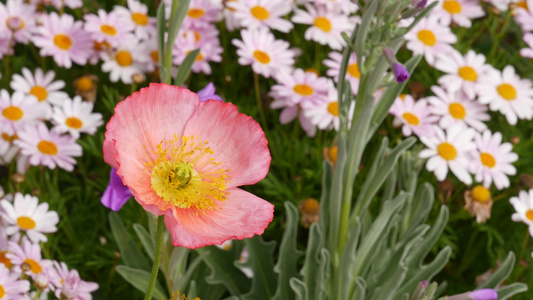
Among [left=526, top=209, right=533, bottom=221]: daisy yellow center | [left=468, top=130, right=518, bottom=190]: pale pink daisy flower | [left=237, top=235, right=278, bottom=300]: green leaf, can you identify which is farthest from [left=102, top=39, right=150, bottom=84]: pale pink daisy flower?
[left=526, top=209, right=533, bottom=221]: daisy yellow center

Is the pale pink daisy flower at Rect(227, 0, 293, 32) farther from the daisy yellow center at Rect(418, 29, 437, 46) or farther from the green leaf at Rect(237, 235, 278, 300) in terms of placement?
the green leaf at Rect(237, 235, 278, 300)

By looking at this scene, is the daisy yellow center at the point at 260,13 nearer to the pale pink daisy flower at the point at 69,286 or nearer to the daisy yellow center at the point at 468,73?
the daisy yellow center at the point at 468,73

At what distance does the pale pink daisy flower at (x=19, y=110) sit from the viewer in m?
1.21

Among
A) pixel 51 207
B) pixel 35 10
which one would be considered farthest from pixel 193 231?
pixel 35 10

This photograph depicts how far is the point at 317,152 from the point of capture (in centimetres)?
130

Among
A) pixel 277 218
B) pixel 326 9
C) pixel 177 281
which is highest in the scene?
pixel 326 9

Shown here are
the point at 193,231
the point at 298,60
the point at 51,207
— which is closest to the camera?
the point at 193,231

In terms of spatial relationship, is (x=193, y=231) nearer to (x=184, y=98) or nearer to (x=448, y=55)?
(x=184, y=98)

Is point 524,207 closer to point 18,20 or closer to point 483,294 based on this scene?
point 483,294

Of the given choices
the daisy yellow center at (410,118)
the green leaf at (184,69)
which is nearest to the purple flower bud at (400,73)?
the green leaf at (184,69)

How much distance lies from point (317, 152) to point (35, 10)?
2.29 ft

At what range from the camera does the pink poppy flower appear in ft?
1.85

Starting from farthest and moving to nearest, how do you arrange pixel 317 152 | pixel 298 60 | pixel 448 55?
pixel 298 60
pixel 448 55
pixel 317 152

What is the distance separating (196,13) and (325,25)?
280 millimetres
